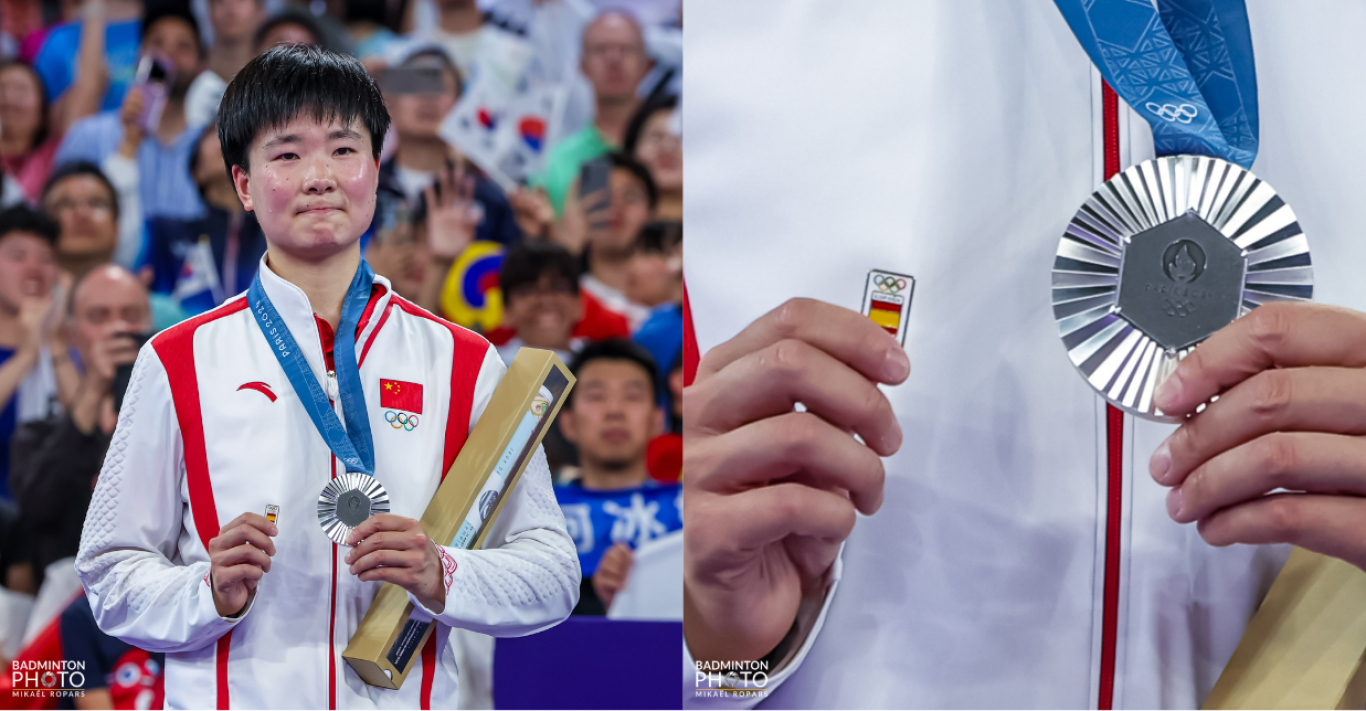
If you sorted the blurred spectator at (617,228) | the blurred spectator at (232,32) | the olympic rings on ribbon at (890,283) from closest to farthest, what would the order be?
the olympic rings on ribbon at (890,283) < the blurred spectator at (232,32) < the blurred spectator at (617,228)

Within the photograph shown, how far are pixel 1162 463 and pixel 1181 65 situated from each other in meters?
0.53

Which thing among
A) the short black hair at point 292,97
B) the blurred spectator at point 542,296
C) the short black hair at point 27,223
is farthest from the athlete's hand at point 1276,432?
the short black hair at point 27,223

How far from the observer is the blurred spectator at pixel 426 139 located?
158 cm

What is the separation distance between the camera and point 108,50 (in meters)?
1.58

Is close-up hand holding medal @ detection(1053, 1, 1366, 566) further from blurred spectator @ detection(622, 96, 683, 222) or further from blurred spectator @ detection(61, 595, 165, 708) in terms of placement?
blurred spectator @ detection(61, 595, 165, 708)

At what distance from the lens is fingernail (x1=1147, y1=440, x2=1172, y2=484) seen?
1258 mm

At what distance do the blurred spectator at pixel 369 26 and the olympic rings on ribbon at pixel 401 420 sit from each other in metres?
0.59

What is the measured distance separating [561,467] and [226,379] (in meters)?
0.49

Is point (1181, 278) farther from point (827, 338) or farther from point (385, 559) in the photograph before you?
point (385, 559)

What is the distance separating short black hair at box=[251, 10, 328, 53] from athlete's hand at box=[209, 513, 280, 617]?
0.73 meters

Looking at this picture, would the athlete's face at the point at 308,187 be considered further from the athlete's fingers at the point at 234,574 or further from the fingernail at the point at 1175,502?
the fingernail at the point at 1175,502

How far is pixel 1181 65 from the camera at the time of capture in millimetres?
1354

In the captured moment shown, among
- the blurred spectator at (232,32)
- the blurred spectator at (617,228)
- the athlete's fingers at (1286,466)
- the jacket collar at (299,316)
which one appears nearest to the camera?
the athlete's fingers at (1286,466)

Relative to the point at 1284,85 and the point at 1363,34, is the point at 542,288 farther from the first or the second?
the point at 1363,34
